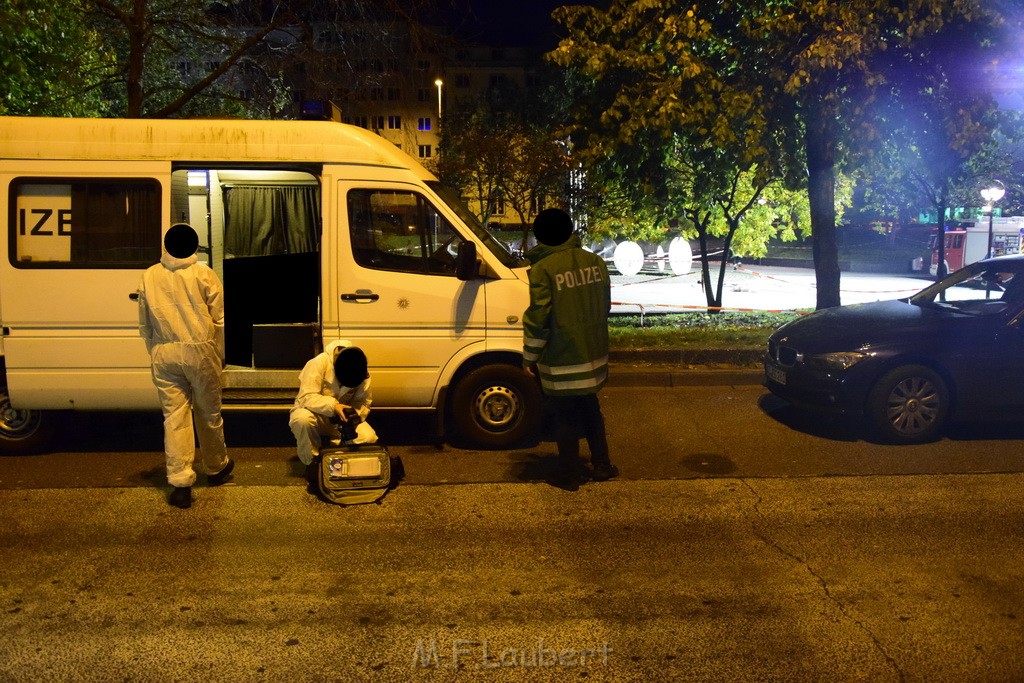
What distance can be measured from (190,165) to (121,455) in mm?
2336

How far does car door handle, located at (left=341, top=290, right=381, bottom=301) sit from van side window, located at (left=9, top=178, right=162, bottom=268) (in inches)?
57.0

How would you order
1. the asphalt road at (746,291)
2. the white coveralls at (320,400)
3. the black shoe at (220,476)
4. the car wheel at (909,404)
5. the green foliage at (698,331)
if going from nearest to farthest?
the white coveralls at (320,400), the black shoe at (220,476), the car wheel at (909,404), the green foliage at (698,331), the asphalt road at (746,291)

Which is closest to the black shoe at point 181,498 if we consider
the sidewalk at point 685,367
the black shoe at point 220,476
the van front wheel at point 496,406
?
the black shoe at point 220,476

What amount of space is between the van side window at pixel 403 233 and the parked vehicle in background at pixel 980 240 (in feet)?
84.1

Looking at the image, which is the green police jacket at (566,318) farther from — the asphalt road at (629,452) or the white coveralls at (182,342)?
the white coveralls at (182,342)

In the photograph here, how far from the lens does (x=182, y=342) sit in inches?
228

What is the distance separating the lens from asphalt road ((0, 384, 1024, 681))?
402cm

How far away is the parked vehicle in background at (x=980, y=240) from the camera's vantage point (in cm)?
2967

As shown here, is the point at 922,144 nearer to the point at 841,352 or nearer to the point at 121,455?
the point at 841,352

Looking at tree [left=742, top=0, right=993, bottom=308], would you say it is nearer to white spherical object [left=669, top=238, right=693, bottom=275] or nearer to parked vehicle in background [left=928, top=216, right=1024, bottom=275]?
white spherical object [left=669, top=238, right=693, bottom=275]

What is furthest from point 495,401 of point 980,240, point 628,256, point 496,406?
point 980,240

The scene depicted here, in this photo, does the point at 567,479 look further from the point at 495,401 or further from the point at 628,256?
the point at 628,256

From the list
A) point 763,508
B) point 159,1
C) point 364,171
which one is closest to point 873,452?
point 763,508

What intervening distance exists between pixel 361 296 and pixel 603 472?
224cm
